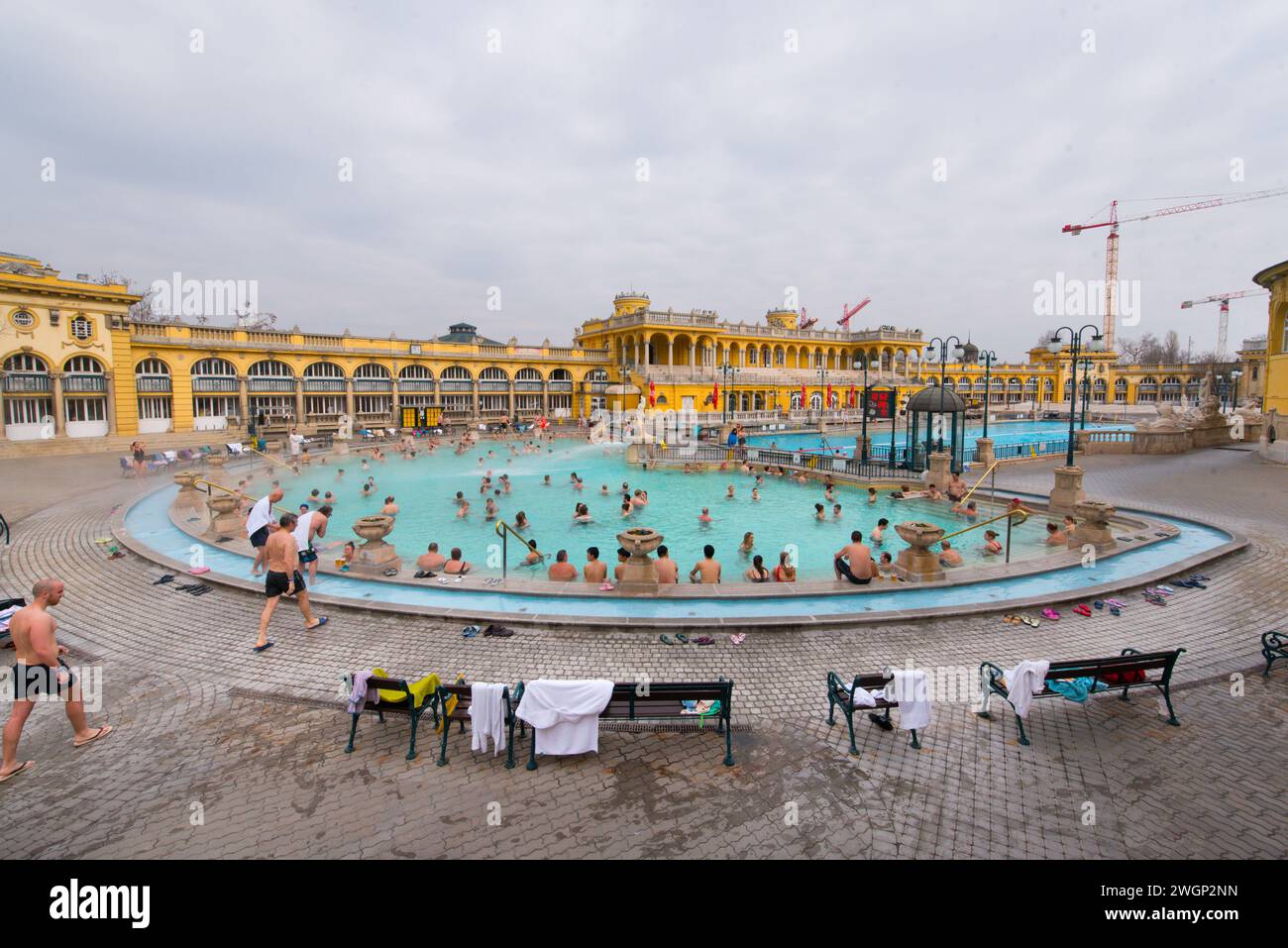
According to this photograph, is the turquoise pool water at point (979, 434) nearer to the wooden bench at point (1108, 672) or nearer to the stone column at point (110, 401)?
the wooden bench at point (1108, 672)

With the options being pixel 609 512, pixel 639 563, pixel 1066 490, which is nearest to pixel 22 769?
pixel 639 563

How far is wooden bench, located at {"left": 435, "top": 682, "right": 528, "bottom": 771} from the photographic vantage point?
17.3 ft

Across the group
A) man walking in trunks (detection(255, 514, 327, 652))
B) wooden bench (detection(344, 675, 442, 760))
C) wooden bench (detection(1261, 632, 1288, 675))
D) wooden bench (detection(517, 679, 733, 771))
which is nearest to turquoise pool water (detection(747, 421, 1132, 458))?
wooden bench (detection(1261, 632, 1288, 675))

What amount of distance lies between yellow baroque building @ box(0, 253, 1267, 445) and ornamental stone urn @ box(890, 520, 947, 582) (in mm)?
13316

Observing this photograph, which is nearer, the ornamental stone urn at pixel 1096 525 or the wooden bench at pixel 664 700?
the wooden bench at pixel 664 700

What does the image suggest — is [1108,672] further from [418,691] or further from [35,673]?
[35,673]

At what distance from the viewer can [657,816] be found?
4613 mm

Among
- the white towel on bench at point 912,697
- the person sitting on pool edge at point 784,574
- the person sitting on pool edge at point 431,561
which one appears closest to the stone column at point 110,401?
the person sitting on pool edge at point 431,561

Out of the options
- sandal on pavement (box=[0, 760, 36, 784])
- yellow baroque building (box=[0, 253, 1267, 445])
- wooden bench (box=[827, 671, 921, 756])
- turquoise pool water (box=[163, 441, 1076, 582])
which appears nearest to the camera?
sandal on pavement (box=[0, 760, 36, 784])

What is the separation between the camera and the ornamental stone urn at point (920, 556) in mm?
10469

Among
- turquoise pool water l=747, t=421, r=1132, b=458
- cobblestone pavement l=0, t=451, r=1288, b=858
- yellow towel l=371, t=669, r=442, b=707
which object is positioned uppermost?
turquoise pool water l=747, t=421, r=1132, b=458

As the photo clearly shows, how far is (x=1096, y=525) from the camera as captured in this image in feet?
40.0

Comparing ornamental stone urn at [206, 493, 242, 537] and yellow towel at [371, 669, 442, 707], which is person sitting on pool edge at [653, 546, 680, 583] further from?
ornamental stone urn at [206, 493, 242, 537]

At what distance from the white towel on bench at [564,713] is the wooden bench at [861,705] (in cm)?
227
